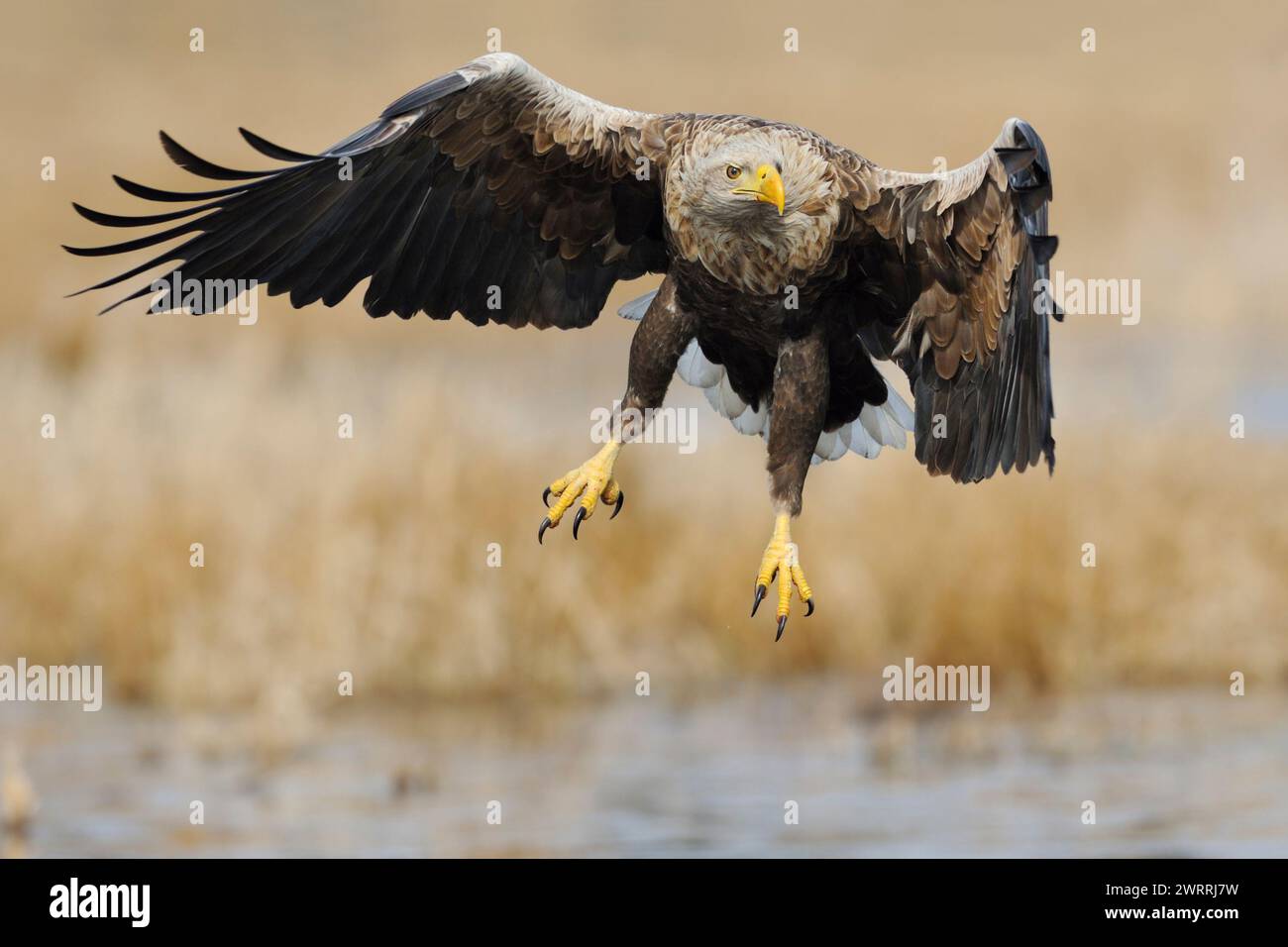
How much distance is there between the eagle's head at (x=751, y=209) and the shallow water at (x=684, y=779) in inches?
369

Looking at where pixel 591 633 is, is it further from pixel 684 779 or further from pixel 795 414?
pixel 795 414

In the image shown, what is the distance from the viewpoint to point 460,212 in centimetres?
825

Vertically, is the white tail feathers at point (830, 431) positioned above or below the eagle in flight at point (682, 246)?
below

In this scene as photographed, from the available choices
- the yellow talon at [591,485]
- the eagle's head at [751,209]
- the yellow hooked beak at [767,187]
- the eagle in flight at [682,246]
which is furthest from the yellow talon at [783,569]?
the yellow hooked beak at [767,187]

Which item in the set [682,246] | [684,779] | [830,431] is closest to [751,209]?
[682,246]

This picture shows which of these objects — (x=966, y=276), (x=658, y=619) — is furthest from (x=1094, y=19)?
(x=966, y=276)

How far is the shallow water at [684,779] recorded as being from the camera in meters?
17.0

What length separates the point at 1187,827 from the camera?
16.9 meters

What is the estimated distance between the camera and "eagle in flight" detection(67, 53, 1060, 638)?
7.61m

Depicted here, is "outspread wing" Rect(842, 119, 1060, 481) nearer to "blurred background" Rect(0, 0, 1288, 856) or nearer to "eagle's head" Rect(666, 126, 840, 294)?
"eagle's head" Rect(666, 126, 840, 294)

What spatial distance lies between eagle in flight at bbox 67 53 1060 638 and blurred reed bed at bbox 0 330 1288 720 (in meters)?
8.98

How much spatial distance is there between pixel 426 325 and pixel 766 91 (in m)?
11.1

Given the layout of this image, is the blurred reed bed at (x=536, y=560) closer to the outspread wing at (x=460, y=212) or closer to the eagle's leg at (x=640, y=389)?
the outspread wing at (x=460, y=212)
